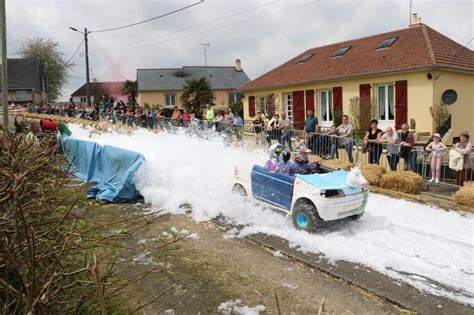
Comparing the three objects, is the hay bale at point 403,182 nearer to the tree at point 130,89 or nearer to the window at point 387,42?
the window at point 387,42

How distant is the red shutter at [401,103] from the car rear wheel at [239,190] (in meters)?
12.6

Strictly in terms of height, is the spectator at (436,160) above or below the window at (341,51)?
below

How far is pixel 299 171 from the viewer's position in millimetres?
8023

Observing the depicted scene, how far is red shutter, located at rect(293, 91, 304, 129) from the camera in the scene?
83.7 feet

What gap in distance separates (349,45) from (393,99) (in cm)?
764

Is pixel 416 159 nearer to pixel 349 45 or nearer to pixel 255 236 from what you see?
pixel 255 236

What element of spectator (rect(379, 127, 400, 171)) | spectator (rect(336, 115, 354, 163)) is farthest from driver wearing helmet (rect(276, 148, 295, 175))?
spectator (rect(336, 115, 354, 163))

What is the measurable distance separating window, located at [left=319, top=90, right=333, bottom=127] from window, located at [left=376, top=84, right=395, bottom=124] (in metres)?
3.52

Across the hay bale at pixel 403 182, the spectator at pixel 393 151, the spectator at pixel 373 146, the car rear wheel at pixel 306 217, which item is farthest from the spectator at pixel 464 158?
the car rear wheel at pixel 306 217

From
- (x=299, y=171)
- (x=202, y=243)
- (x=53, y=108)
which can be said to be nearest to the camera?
(x=202, y=243)

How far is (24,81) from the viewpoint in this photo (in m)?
62.5

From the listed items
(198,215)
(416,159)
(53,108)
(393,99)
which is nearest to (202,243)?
(198,215)

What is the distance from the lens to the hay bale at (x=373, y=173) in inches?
419

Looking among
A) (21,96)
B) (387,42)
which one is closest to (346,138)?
(387,42)
